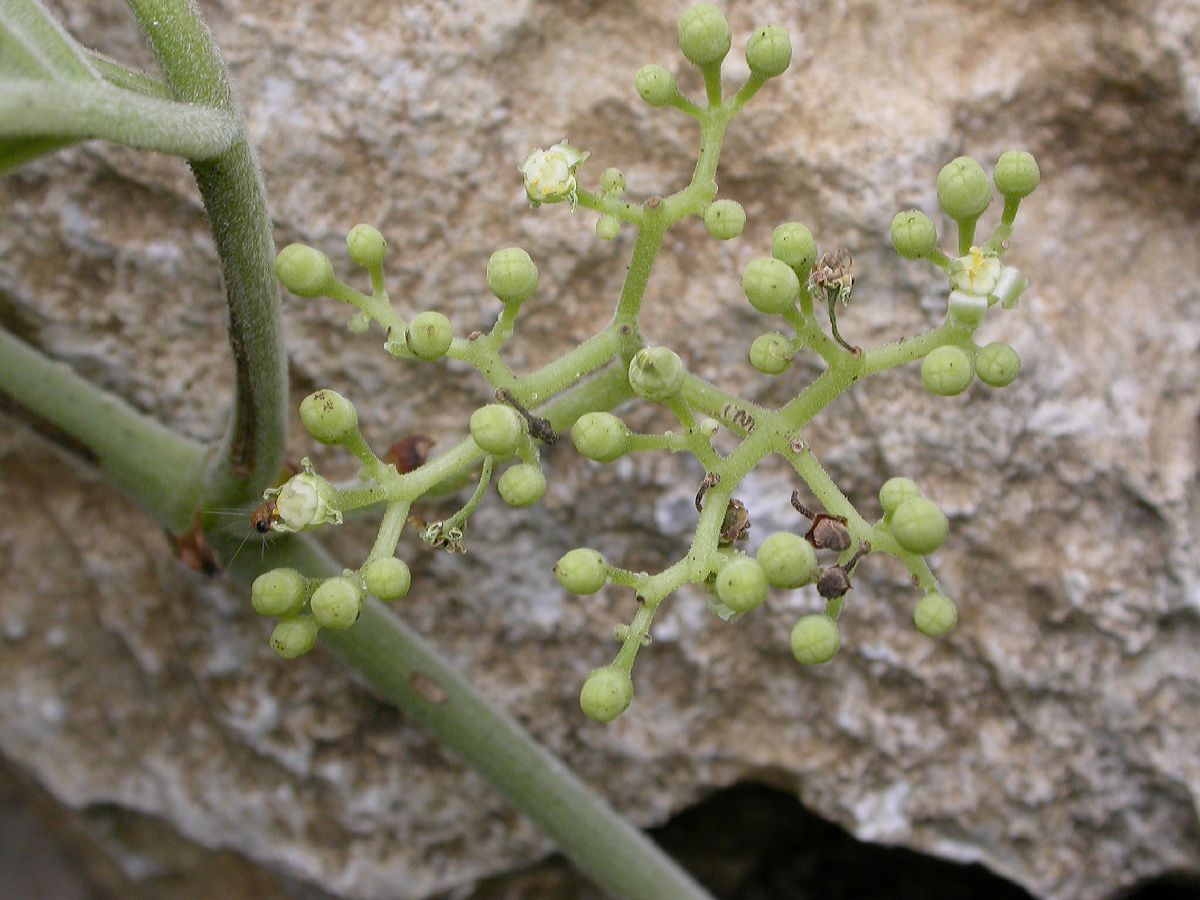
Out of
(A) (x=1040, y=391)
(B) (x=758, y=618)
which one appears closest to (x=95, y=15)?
(B) (x=758, y=618)

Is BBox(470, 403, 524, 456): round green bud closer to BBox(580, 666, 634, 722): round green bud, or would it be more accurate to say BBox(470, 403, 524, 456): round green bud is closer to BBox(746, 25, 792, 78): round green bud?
BBox(580, 666, 634, 722): round green bud

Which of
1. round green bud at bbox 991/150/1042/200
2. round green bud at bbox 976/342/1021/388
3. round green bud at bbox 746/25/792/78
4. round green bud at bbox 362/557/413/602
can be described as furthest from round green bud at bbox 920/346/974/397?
round green bud at bbox 362/557/413/602

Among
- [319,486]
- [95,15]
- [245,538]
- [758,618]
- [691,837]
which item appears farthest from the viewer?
[691,837]

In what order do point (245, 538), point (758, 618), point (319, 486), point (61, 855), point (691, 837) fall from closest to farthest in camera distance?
point (319, 486) < point (245, 538) < point (758, 618) < point (691, 837) < point (61, 855)

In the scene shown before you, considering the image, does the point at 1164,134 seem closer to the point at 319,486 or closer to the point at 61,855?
the point at 319,486

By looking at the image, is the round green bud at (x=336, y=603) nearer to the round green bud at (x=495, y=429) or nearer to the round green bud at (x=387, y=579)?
the round green bud at (x=387, y=579)

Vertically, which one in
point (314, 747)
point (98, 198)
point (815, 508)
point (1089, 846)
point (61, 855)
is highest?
point (98, 198)
